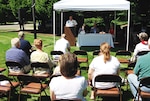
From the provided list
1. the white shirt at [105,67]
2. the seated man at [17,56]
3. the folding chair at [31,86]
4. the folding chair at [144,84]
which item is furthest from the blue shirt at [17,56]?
the folding chair at [144,84]

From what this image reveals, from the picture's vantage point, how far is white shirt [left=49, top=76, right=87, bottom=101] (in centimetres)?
429

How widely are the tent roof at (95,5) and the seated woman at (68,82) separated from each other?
9.91 metres

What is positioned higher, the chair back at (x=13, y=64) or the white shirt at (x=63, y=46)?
the white shirt at (x=63, y=46)

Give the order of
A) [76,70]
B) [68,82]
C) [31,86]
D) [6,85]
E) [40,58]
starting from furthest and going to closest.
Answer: [40,58], [6,85], [31,86], [68,82], [76,70]

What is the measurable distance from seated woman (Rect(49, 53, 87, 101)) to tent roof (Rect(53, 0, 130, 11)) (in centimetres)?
991

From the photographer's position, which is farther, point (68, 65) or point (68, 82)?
point (68, 82)

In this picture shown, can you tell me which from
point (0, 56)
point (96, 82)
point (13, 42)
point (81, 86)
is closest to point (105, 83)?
point (96, 82)

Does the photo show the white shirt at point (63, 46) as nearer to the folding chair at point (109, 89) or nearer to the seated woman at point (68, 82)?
the folding chair at point (109, 89)

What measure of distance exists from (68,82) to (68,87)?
10 cm

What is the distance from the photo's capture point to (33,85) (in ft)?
21.8

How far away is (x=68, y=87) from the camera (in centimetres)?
434

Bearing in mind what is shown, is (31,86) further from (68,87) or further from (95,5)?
(95,5)

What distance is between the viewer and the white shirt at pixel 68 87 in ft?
14.1

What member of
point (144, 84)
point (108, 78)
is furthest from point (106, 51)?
point (144, 84)
